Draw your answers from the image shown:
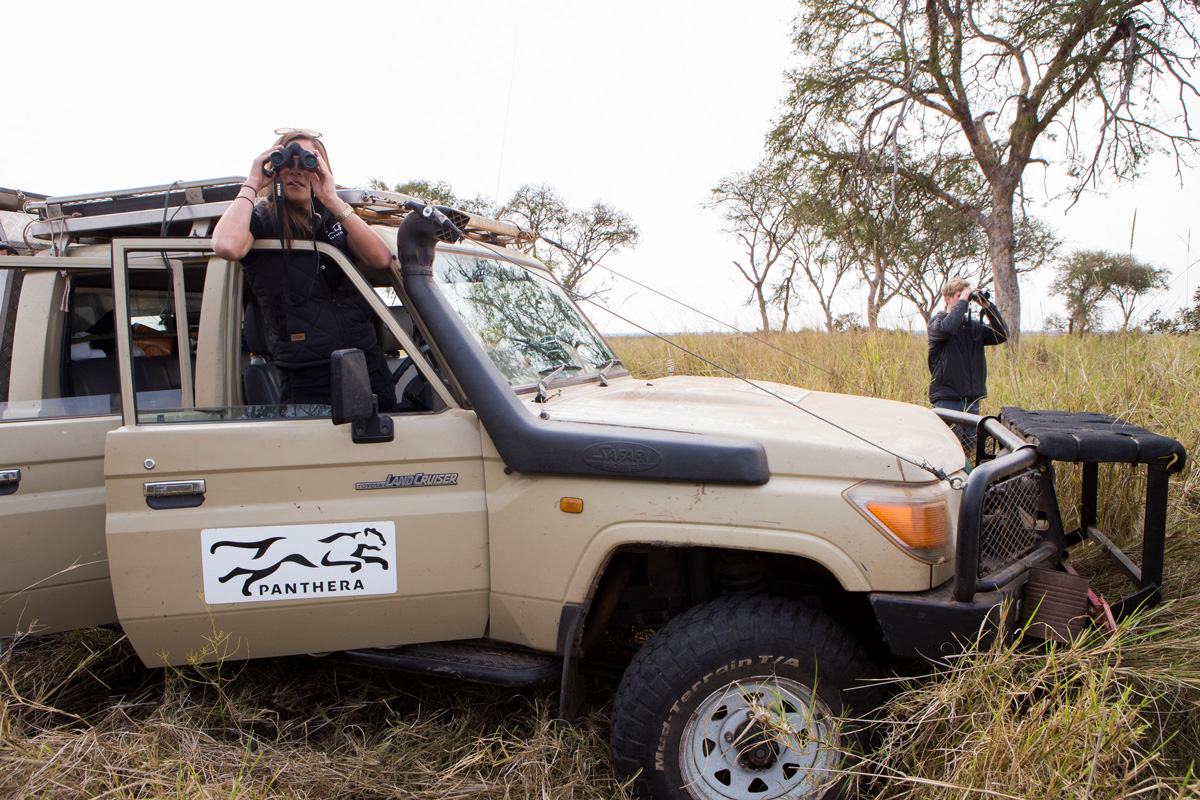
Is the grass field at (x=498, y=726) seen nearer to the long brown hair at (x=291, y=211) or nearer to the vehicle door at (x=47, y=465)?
the vehicle door at (x=47, y=465)

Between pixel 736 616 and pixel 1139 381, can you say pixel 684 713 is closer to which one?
pixel 736 616

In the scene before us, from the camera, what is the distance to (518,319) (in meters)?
2.77

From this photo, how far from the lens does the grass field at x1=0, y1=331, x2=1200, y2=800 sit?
5.90 ft

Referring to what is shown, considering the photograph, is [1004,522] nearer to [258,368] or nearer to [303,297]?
[303,297]

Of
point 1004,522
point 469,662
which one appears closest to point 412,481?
point 469,662

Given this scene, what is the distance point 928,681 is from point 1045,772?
414 millimetres

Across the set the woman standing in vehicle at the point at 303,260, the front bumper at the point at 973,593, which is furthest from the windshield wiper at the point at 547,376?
the front bumper at the point at 973,593

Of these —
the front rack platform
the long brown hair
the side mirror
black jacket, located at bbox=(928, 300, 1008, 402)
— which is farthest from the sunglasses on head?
black jacket, located at bbox=(928, 300, 1008, 402)

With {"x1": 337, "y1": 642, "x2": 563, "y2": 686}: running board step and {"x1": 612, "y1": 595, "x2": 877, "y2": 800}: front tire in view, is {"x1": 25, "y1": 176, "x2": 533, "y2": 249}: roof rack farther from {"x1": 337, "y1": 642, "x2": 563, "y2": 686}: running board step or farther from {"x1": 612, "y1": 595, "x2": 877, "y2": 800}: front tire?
{"x1": 612, "y1": 595, "x2": 877, "y2": 800}: front tire

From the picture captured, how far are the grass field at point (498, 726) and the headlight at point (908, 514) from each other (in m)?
0.32

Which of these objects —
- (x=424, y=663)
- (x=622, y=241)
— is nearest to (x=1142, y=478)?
(x=424, y=663)

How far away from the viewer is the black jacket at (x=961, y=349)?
5258 mm

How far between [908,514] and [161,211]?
9.50ft

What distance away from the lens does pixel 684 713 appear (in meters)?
2.00
